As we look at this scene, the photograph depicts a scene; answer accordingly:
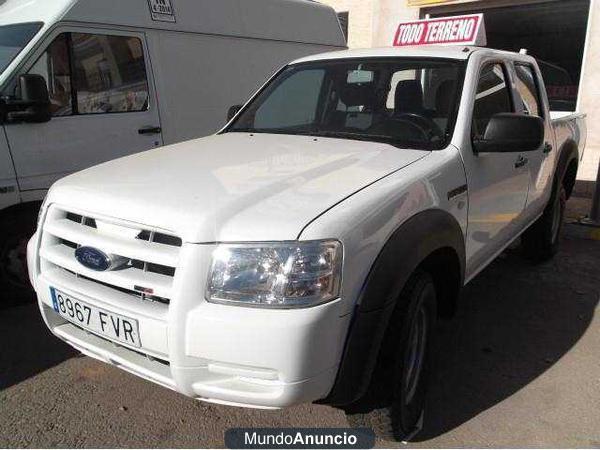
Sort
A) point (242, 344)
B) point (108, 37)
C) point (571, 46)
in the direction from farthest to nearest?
point (571, 46) < point (108, 37) < point (242, 344)

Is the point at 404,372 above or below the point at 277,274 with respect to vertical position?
below

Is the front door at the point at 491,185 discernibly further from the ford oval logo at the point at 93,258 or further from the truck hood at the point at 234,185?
the ford oval logo at the point at 93,258

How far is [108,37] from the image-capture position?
424 centimetres

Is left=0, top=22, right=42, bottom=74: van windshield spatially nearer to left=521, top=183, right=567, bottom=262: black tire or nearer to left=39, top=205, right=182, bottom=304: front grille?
left=39, top=205, right=182, bottom=304: front grille

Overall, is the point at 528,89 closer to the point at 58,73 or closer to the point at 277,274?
the point at 277,274

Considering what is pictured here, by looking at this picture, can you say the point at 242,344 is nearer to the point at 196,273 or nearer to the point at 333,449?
the point at 196,273

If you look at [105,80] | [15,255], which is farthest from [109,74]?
[15,255]

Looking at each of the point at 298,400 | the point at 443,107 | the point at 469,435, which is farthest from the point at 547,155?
the point at 298,400

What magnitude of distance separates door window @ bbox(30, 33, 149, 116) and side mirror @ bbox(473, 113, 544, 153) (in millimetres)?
2829

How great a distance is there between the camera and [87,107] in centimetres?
417

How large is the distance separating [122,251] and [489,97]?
2.39 metres

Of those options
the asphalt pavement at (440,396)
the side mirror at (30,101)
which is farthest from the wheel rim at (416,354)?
the side mirror at (30,101)

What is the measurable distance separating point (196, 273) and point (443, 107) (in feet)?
5.94

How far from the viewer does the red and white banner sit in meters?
6.11
